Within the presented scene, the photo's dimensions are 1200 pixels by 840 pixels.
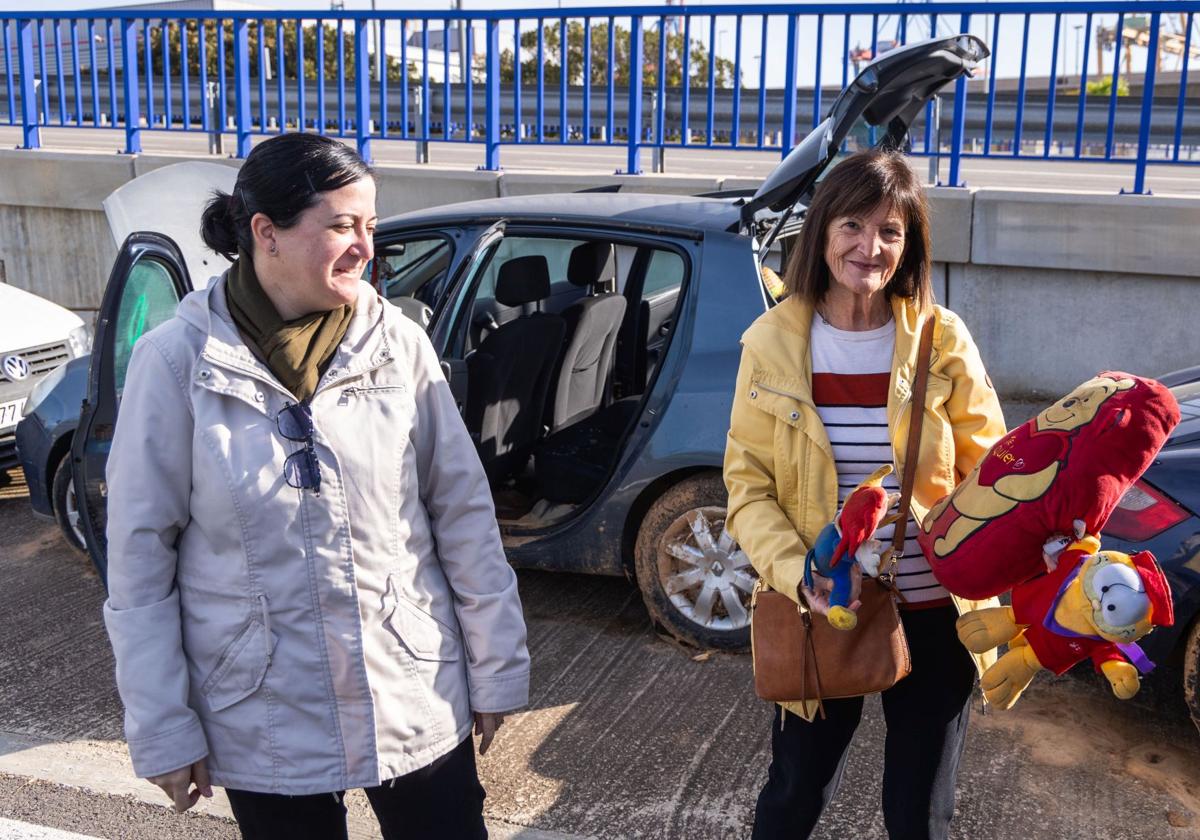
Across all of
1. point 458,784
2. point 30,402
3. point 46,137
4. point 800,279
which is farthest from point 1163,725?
point 46,137

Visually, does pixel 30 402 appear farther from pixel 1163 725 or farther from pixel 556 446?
pixel 1163 725

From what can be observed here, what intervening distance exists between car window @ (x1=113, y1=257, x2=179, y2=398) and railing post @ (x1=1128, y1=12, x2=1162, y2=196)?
5745 millimetres

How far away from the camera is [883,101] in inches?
145

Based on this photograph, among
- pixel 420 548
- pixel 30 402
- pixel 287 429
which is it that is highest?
pixel 287 429

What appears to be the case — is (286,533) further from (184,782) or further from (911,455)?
(911,455)

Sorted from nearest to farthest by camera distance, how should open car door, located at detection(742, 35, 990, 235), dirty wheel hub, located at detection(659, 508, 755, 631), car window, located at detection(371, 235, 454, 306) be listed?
open car door, located at detection(742, 35, 990, 235), dirty wheel hub, located at detection(659, 508, 755, 631), car window, located at detection(371, 235, 454, 306)

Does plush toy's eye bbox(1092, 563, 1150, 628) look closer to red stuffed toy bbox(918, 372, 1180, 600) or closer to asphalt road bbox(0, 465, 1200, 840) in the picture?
red stuffed toy bbox(918, 372, 1180, 600)

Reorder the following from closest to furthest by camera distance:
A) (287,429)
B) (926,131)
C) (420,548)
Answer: (287,429) → (420,548) → (926,131)

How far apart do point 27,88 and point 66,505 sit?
6.82 m

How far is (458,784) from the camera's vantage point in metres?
2.18

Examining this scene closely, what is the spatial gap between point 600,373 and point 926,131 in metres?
4.44

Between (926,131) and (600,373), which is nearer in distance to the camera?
(600,373)

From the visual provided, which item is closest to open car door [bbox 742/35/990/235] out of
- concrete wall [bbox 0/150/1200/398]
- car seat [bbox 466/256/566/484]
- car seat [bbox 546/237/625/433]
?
car seat [bbox 546/237/625/433]

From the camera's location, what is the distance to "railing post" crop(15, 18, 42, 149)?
1062 centimetres
